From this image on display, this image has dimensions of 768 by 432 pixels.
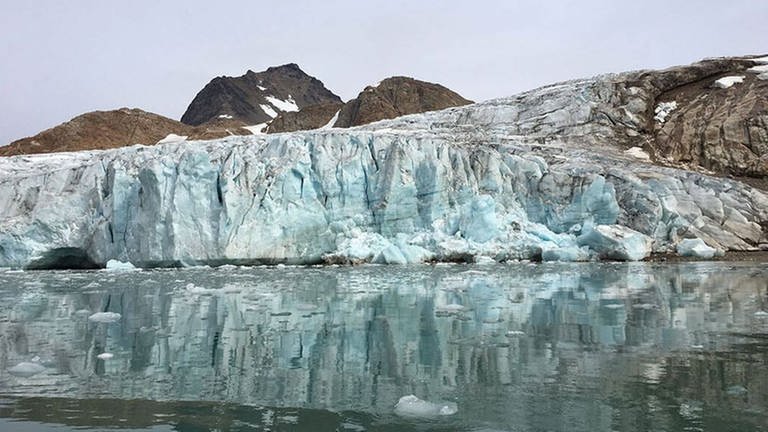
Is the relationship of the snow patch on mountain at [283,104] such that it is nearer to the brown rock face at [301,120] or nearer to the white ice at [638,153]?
the brown rock face at [301,120]

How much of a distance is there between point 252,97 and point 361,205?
82272mm

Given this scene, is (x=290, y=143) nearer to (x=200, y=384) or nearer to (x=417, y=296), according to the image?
(x=417, y=296)

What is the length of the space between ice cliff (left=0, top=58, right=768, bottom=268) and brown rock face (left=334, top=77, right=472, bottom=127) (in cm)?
A: 3565

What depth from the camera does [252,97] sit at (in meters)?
99.0

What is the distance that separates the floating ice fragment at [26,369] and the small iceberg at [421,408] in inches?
131

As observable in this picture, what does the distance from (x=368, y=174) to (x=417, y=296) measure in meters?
11.9

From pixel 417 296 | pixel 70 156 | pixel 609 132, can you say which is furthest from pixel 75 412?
pixel 70 156

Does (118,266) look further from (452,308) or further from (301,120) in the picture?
(301,120)

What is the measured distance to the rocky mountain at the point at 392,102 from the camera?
5872cm

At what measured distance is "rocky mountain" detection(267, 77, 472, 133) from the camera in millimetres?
58719

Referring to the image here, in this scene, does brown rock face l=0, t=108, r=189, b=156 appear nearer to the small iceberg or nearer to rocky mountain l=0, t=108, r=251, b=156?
rocky mountain l=0, t=108, r=251, b=156

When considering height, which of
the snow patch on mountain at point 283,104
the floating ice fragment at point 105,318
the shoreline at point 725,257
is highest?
the snow patch on mountain at point 283,104

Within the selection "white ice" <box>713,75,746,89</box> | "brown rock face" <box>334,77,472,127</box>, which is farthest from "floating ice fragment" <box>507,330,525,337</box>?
"brown rock face" <box>334,77,472,127</box>

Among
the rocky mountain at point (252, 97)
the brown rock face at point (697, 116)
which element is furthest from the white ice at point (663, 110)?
the rocky mountain at point (252, 97)
